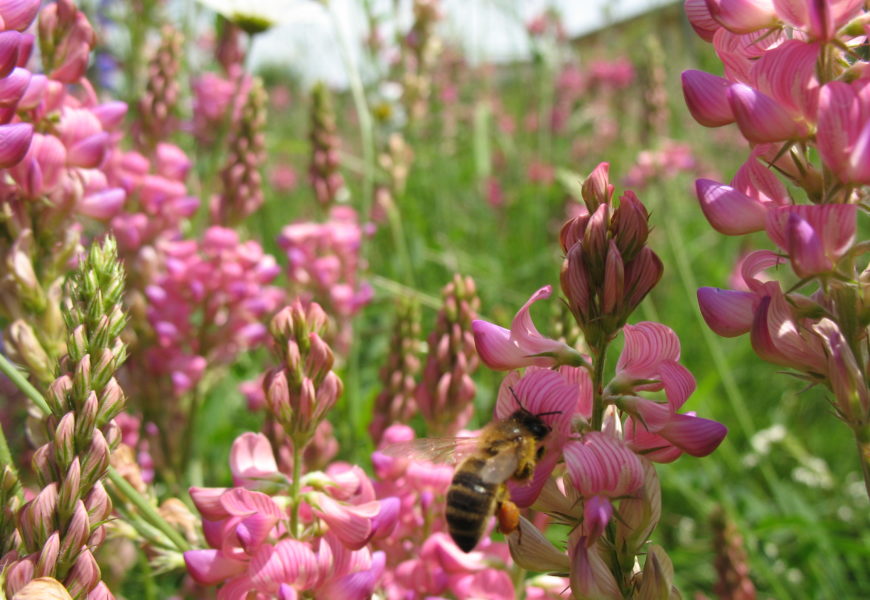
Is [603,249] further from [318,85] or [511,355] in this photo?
[318,85]

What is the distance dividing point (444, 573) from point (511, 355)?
58 cm

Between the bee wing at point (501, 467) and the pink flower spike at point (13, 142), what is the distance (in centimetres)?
95

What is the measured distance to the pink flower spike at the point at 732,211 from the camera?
1205mm

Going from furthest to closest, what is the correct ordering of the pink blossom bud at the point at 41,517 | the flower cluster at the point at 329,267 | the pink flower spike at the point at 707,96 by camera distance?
the flower cluster at the point at 329,267 → the pink flower spike at the point at 707,96 → the pink blossom bud at the point at 41,517

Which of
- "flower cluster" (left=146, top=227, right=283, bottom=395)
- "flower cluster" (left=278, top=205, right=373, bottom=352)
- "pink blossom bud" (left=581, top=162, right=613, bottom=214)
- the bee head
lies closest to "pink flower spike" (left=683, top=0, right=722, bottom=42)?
"pink blossom bud" (left=581, top=162, right=613, bottom=214)

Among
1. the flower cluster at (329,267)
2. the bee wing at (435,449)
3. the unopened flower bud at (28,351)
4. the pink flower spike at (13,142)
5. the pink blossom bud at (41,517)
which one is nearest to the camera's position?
the pink blossom bud at (41,517)

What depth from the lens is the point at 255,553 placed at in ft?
4.23

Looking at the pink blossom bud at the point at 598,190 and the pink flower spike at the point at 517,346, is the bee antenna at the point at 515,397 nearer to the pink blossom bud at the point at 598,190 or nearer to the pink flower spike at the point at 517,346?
the pink flower spike at the point at 517,346

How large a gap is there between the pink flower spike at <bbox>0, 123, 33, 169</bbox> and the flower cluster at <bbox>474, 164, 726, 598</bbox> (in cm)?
82

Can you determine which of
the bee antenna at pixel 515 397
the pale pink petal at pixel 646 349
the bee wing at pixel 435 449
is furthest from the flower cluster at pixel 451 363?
the pale pink petal at pixel 646 349

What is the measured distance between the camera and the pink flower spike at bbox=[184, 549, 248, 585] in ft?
4.28

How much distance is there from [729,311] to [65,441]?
37.4 inches

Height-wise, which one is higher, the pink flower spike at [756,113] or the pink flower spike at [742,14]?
the pink flower spike at [742,14]

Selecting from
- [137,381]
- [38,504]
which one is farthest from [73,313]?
[137,381]
